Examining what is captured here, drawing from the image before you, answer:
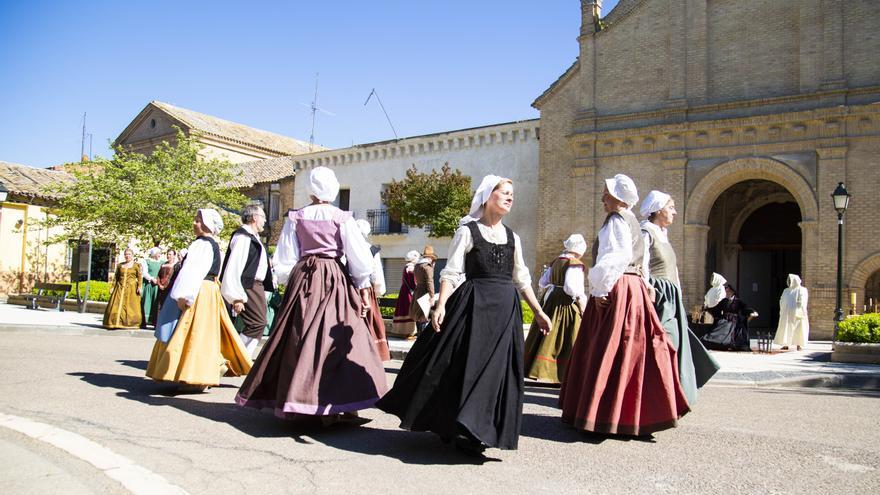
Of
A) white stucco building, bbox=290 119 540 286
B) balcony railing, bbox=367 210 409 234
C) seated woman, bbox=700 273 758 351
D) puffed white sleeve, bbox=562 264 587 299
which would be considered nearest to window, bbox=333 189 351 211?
white stucco building, bbox=290 119 540 286

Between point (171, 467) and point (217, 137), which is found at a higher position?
point (217, 137)

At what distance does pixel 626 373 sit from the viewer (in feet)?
17.5

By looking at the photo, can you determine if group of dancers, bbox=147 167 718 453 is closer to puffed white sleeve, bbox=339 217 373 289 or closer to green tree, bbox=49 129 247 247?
puffed white sleeve, bbox=339 217 373 289

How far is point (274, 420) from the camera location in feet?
18.8

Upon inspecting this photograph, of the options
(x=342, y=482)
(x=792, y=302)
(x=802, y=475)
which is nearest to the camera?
(x=342, y=482)

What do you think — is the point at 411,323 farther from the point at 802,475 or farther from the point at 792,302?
the point at 802,475

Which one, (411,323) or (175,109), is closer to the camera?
(411,323)

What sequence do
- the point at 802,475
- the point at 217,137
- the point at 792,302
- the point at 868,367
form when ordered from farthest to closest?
the point at 217,137 < the point at 792,302 < the point at 868,367 < the point at 802,475

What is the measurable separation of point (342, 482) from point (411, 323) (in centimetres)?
1115

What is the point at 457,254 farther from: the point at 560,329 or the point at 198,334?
the point at 560,329

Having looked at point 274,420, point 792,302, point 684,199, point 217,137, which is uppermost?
point 217,137

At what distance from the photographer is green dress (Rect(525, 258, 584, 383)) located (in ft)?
27.3

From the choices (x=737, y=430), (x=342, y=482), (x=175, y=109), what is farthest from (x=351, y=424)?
(x=175, y=109)

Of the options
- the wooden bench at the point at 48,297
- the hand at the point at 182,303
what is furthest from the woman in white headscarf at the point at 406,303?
the wooden bench at the point at 48,297
